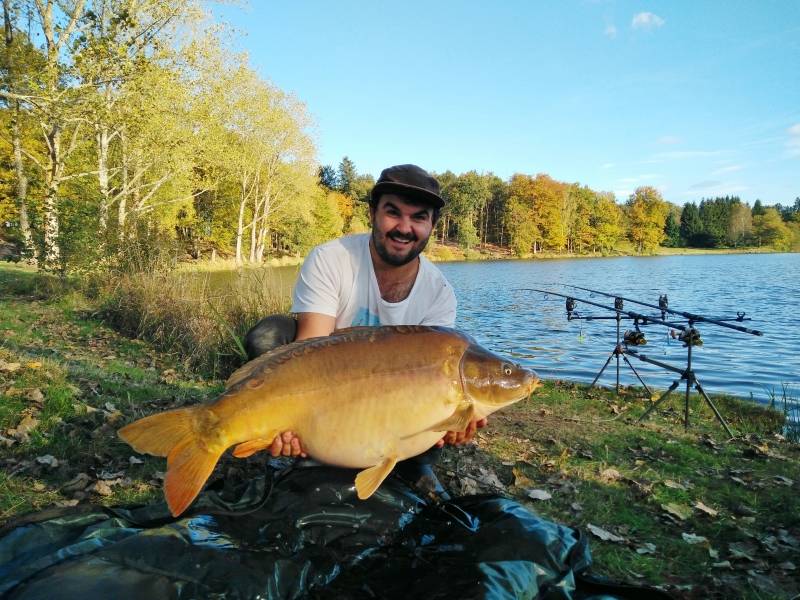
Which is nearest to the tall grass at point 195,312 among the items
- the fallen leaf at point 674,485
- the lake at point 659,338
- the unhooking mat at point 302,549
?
the lake at point 659,338

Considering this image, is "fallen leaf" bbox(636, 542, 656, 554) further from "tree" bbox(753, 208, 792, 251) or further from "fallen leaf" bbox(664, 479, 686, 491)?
"tree" bbox(753, 208, 792, 251)

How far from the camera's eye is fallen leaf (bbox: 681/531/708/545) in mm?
2340

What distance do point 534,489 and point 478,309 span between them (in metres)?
11.6

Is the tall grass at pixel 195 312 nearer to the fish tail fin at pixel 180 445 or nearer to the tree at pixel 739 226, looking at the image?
the fish tail fin at pixel 180 445

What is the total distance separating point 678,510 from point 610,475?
17.7 inches

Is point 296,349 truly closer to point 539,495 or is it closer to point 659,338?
point 539,495

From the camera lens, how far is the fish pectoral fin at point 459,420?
1.85 meters

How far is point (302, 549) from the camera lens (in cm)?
182

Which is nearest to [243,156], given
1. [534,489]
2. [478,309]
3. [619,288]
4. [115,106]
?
[115,106]

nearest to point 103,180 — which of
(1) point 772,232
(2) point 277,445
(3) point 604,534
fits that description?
(2) point 277,445

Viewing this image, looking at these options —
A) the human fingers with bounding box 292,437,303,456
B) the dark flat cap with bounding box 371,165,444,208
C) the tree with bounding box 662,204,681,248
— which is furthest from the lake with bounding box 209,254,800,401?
the tree with bounding box 662,204,681,248

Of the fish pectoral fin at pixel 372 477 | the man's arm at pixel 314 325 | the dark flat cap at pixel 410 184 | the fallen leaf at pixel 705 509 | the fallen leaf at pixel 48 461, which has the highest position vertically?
the dark flat cap at pixel 410 184

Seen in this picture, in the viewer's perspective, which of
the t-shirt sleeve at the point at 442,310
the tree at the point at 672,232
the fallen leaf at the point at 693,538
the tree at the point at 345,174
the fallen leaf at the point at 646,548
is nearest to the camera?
→ the fallen leaf at the point at 646,548

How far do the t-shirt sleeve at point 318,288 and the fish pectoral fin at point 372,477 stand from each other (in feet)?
3.13
